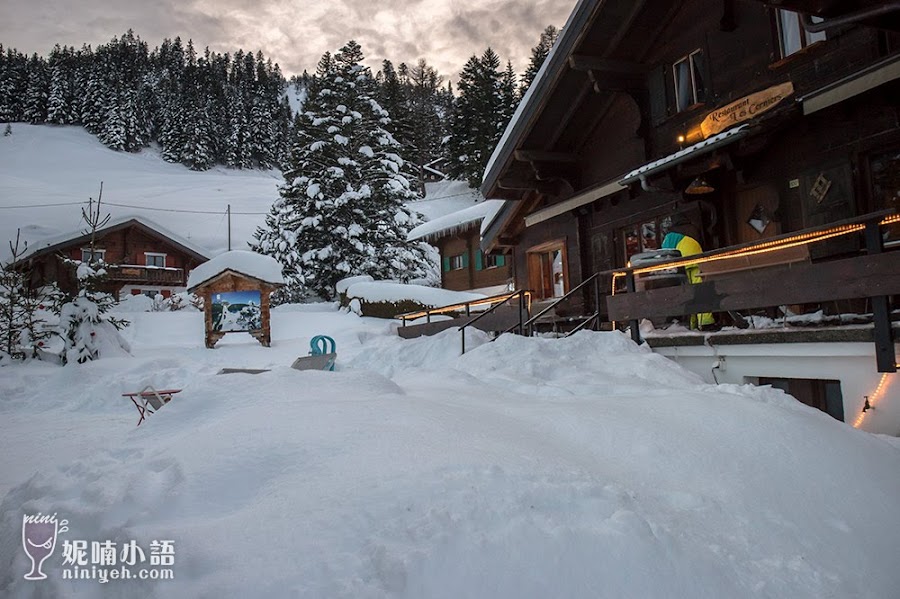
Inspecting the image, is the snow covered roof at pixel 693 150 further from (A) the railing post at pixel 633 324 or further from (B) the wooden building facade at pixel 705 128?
(A) the railing post at pixel 633 324

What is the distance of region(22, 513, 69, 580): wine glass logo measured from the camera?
102 inches

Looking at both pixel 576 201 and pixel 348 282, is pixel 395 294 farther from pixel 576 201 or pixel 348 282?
pixel 576 201

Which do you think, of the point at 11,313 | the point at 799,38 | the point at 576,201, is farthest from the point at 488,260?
the point at 799,38

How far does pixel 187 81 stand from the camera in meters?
89.4

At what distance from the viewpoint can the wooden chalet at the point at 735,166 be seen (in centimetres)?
572

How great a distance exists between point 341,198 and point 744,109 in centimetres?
2151

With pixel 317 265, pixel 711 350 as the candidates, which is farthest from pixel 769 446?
pixel 317 265

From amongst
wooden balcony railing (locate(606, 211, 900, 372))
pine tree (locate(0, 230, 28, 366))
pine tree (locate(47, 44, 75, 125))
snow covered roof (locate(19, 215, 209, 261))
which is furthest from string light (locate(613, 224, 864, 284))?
pine tree (locate(47, 44, 75, 125))

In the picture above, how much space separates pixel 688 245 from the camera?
8211 mm

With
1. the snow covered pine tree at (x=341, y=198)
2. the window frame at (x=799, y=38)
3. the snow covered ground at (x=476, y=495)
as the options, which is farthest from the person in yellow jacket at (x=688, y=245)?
the snow covered pine tree at (x=341, y=198)

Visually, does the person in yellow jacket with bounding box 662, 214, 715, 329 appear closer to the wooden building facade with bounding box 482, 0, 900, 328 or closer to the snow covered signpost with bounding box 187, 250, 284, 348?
the wooden building facade with bounding box 482, 0, 900, 328

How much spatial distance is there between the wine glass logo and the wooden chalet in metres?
6.47

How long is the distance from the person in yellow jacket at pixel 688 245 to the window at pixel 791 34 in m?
2.85

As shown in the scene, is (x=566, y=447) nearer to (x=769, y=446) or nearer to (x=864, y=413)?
(x=769, y=446)
